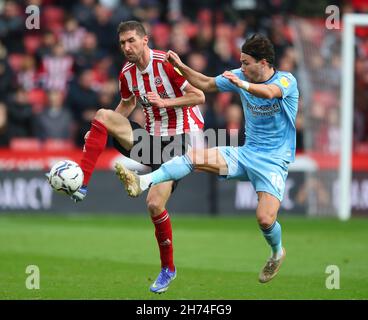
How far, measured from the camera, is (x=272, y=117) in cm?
953

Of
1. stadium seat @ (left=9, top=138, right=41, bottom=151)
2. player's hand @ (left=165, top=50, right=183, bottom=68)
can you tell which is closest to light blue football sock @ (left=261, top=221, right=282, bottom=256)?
player's hand @ (left=165, top=50, right=183, bottom=68)

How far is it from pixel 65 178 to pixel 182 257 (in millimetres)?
3665

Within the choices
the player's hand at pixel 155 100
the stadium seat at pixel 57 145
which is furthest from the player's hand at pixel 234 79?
the stadium seat at pixel 57 145

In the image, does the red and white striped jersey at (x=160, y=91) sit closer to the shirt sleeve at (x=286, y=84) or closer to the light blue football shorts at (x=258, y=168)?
the light blue football shorts at (x=258, y=168)

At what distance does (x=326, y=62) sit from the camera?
18.8 meters

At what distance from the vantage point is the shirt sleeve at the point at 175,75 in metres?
9.70

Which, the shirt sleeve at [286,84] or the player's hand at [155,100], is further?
the shirt sleeve at [286,84]

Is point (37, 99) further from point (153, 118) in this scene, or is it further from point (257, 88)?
point (257, 88)

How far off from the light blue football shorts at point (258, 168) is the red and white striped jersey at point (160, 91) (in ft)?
1.80

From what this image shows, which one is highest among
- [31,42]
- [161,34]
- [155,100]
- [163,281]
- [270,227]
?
[161,34]

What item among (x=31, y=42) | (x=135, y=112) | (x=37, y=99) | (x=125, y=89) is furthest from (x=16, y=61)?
(x=125, y=89)

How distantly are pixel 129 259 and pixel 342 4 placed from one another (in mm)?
11912

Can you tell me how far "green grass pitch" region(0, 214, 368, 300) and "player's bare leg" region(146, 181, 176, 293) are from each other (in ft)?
0.46

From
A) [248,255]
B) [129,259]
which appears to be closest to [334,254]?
[248,255]
